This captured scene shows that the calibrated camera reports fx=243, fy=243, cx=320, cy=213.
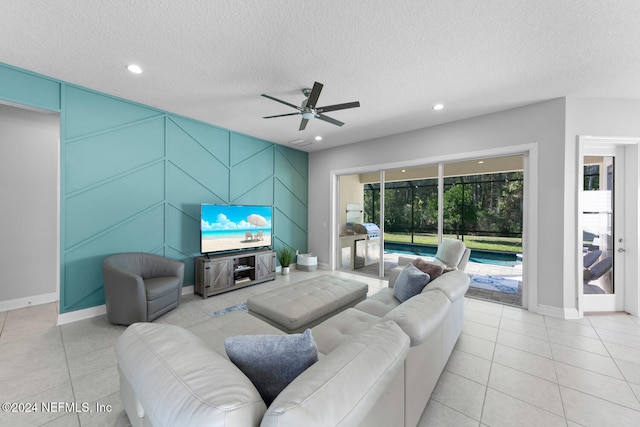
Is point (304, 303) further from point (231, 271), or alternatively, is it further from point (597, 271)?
point (597, 271)

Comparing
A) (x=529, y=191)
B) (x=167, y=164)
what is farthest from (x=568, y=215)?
(x=167, y=164)

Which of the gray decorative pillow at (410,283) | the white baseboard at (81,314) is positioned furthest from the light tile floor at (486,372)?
the gray decorative pillow at (410,283)

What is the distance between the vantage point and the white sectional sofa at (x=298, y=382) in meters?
0.73

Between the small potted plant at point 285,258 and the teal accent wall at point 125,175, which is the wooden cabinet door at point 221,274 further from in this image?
the small potted plant at point 285,258

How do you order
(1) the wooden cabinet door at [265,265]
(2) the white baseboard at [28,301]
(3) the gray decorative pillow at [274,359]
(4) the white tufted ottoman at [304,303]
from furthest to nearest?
(1) the wooden cabinet door at [265,265], (2) the white baseboard at [28,301], (4) the white tufted ottoman at [304,303], (3) the gray decorative pillow at [274,359]

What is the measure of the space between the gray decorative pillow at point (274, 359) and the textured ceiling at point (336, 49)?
2.24m

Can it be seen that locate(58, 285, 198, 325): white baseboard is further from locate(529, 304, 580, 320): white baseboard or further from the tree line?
locate(529, 304, 580, 320): white baseboard

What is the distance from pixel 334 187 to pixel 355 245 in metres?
1.44

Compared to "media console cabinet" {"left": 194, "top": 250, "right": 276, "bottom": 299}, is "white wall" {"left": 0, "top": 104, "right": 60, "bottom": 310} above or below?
above

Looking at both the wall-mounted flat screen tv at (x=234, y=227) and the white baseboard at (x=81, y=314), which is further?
the wall-mounted flat screen tv at (x=234, y=227)

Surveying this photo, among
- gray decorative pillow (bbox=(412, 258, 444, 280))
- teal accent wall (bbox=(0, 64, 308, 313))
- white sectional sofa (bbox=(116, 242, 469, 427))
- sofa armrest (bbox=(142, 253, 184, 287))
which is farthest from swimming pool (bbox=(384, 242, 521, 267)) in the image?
sofa armrest (bbox=(142, 253, 184, 287))

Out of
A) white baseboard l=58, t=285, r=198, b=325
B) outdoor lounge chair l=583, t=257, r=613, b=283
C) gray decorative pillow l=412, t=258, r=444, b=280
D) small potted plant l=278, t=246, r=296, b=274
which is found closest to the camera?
gray decorative pillow l=412, t=258, r=444, b=280

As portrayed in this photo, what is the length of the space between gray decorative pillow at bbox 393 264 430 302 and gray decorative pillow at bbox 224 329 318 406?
1.57 meters

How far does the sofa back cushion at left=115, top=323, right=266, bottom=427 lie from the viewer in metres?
0.72
